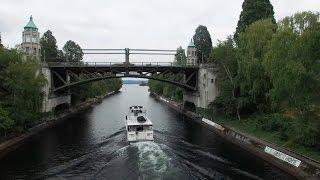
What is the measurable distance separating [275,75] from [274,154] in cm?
839

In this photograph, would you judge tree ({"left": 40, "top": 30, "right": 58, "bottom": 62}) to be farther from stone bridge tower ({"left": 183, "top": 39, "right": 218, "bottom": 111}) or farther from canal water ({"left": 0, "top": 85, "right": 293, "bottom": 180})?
canal water ({"left": 0, "top": 85, "right": 293, "bottom": 180})

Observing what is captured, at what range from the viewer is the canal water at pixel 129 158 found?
39.9m

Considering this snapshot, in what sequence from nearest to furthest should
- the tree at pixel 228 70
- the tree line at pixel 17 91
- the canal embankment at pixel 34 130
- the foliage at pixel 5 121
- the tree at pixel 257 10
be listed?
1. the foliage at pixel 5 121
2. the canal embankment at pixel 34 130
3. the tree line at pixel 17 91
4. the tree at pixel 228 70
5. the tree at pixel 257 10

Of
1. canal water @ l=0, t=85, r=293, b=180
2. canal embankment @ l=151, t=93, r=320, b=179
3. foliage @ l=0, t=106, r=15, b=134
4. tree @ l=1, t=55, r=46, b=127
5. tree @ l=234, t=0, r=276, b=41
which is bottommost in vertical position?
canal water @ l=0, t=85, r=293, b=180

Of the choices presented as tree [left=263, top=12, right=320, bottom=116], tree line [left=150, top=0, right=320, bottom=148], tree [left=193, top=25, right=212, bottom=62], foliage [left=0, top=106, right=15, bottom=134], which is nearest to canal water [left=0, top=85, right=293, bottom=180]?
foliage [left=0, top=106, right=15, bottom=134]

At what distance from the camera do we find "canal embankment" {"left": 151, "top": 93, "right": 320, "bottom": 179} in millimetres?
→ 37062

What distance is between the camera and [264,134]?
52594mm

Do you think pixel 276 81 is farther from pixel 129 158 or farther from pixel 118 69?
pixel 118 69

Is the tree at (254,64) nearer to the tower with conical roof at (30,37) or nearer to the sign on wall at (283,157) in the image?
the sign on wall at (283,157)

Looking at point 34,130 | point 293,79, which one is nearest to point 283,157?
point 293,79

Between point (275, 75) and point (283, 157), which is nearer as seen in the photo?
point (283, 157)

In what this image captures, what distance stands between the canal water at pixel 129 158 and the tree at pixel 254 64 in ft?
27.3

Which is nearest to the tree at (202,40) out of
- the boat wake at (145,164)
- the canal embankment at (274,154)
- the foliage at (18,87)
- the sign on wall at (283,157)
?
the canal embankment at (274,154)

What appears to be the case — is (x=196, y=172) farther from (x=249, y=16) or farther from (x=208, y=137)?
(x=249, y=16)
